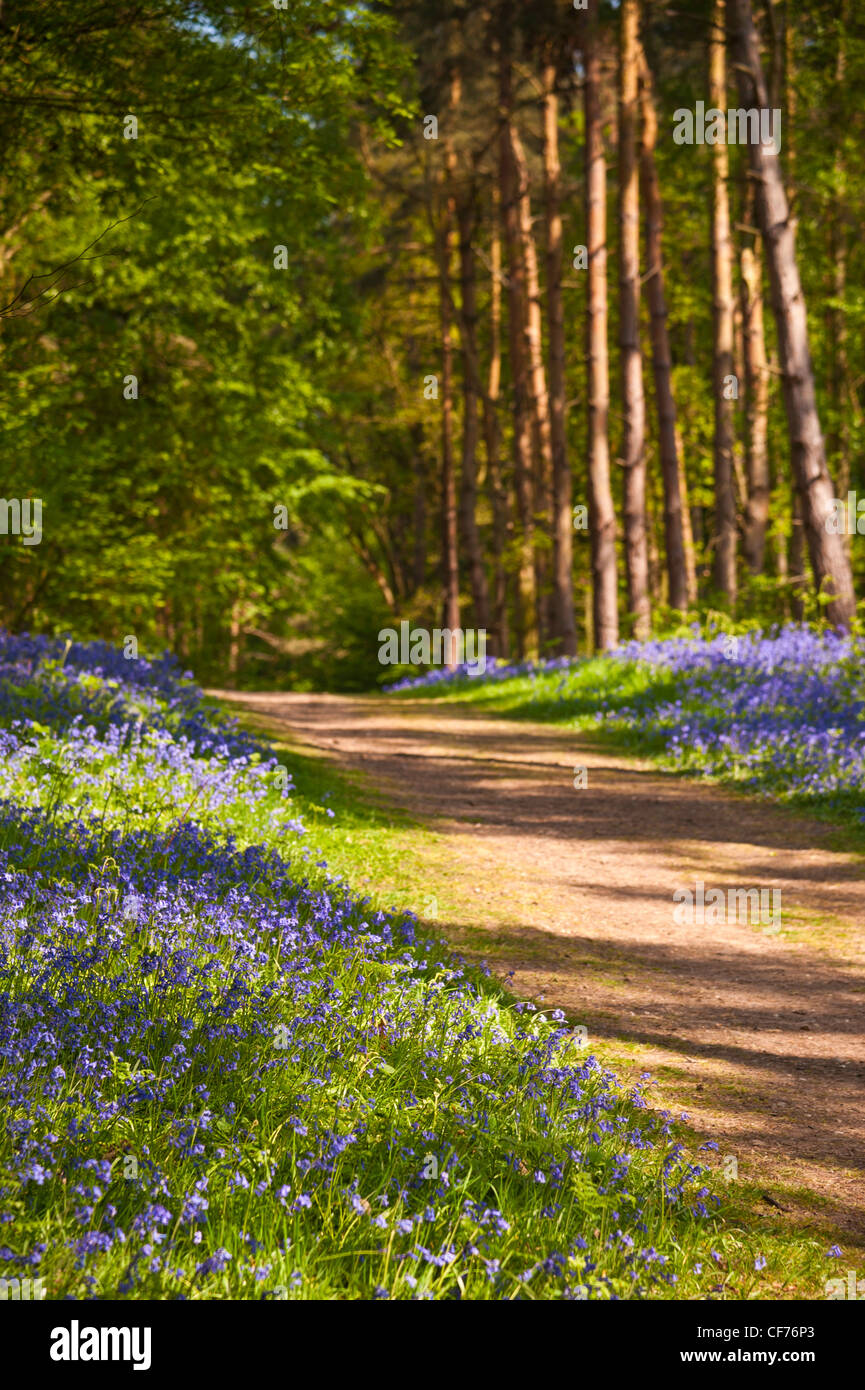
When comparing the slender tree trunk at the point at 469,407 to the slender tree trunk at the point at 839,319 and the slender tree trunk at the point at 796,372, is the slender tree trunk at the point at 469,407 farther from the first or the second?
the slender tree trunk at the point at 796,372

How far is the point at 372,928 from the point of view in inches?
245

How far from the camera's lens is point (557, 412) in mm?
21734

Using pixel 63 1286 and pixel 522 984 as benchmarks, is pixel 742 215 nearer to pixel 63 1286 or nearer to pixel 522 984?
pixel 522 984

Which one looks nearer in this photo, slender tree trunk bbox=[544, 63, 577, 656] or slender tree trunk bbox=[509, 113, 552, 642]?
slender tree trunk bbox=[544, 63, 577, 656]

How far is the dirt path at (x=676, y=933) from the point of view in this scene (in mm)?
4836

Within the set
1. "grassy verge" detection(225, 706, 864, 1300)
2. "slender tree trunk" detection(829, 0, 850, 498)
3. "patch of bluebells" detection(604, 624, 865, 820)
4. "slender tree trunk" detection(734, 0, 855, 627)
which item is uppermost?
"slender tree trunk" detection(829, 0, 850, 498)

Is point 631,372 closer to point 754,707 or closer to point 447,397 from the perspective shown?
point 754,707

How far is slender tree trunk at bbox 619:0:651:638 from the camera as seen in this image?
1889 centimetres

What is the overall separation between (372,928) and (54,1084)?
2691 millimetres

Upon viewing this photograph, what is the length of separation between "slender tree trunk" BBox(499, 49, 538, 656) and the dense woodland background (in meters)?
0.09

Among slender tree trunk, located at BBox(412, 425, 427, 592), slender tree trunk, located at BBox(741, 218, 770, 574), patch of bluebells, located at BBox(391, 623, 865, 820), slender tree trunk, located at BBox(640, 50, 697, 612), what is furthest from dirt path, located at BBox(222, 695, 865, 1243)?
slender tree trunk, located at BBox(412, 425, 427, 592)

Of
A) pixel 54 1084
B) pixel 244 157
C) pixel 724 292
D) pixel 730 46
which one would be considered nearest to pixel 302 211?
pixel 724 292

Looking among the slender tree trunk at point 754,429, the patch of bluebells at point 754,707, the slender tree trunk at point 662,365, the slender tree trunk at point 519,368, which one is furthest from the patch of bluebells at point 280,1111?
the slender tree trunk at point 754,429

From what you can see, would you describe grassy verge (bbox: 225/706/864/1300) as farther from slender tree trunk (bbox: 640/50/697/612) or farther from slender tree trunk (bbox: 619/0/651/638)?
slender tree trunk (bbox: 640/50/697/612)
